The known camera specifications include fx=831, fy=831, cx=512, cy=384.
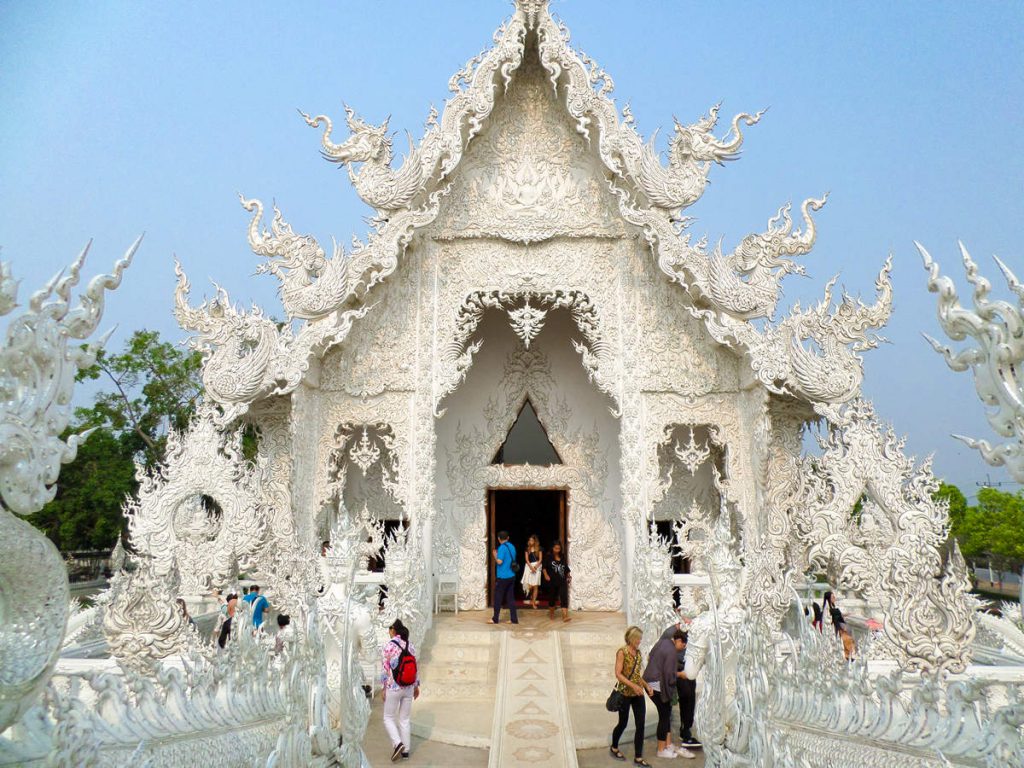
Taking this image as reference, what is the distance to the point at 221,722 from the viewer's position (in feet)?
11.4

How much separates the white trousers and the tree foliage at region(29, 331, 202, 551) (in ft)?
44.4

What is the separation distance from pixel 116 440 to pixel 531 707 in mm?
15493

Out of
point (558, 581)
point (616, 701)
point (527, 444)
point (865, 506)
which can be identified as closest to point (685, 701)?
point (616, 701)

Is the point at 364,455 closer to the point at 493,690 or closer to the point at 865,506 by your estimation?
the point at 493,690

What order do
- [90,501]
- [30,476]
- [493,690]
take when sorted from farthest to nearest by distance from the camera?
[90,501], [493,690], [30,476]

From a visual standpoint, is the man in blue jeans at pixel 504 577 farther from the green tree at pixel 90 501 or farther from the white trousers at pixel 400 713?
the green tree at pixel 90 501

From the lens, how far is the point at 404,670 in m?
5.28

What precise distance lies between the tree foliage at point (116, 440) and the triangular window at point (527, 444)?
981cm

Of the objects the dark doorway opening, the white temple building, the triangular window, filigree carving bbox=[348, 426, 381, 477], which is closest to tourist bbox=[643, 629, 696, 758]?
the white temple building

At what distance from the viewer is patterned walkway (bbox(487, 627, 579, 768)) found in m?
5.24

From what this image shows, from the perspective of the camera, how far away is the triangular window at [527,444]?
10.4 meters

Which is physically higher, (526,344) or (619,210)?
(619,210)

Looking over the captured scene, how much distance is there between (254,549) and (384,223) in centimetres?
334

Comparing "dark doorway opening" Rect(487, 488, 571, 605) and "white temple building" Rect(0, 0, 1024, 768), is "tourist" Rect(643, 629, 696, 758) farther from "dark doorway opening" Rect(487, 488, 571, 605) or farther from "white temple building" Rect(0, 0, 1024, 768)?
"dark doorway opening" Rect(487, 488, 571, 605)
